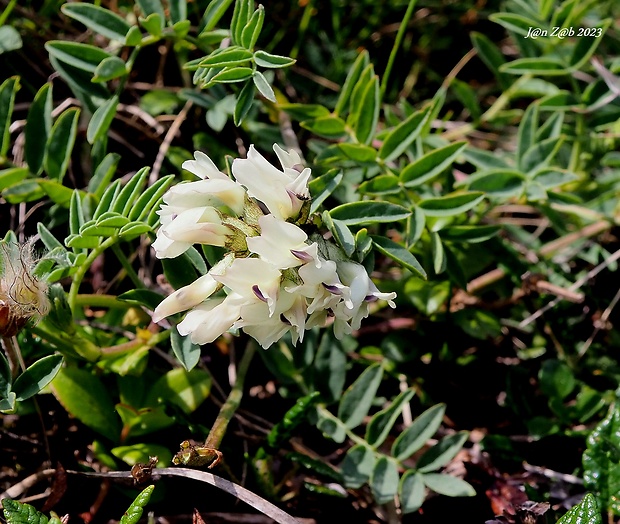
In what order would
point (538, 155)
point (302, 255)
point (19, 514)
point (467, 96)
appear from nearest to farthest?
point (302, 255) → point (19, 514) → point (538, 155) → point (467, 96)

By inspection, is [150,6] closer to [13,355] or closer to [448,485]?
[13,355]

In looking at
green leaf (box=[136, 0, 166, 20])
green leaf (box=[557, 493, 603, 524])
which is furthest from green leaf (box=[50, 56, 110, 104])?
green leaf (box=[557, 493, 603, 524])

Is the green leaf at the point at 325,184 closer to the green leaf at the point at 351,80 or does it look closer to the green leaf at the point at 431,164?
the green leaf at the point at 431,164

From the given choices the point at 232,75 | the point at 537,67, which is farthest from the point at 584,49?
the point at 232,75

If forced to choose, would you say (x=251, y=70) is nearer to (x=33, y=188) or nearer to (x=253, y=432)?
(x=33, y=188)

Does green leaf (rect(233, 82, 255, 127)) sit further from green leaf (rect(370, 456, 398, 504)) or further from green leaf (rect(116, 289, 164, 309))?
green leaf (rect(370, 456, 398, 504))

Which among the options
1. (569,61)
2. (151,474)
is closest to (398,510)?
(151,474)
